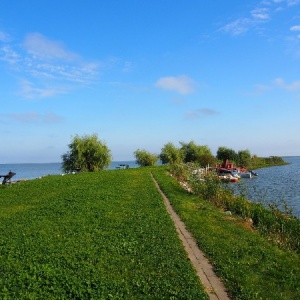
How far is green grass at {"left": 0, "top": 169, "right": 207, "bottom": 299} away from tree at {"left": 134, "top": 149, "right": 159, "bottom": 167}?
59.9m

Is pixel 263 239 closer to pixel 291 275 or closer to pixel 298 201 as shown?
pixel 291 275

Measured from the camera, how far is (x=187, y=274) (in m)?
9.30

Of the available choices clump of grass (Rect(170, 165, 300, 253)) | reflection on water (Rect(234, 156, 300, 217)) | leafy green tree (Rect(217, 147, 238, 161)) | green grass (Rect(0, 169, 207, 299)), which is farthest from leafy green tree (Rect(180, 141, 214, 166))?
green grass (Rect(0, 169, 207, 299))

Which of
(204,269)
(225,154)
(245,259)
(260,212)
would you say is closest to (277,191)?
(260,212)

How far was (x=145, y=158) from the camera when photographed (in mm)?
79625

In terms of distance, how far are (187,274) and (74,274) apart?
2.87m

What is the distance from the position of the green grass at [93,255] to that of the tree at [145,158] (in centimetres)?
5986

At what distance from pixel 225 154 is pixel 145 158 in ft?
157

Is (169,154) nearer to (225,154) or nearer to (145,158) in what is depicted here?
(145,158)

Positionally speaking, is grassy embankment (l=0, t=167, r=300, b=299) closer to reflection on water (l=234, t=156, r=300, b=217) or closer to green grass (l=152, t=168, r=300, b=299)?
green grass (l=152, t=168, r=300, b=299)

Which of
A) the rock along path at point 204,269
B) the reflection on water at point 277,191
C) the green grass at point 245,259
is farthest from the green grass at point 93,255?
the reflection on water at point 277,191

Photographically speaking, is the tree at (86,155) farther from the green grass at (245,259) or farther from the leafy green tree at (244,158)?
the leafy green tree at (244,158)

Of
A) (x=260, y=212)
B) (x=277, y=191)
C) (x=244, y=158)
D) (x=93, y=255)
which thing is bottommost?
(x=277, y=191)

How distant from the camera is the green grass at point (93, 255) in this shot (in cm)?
827
